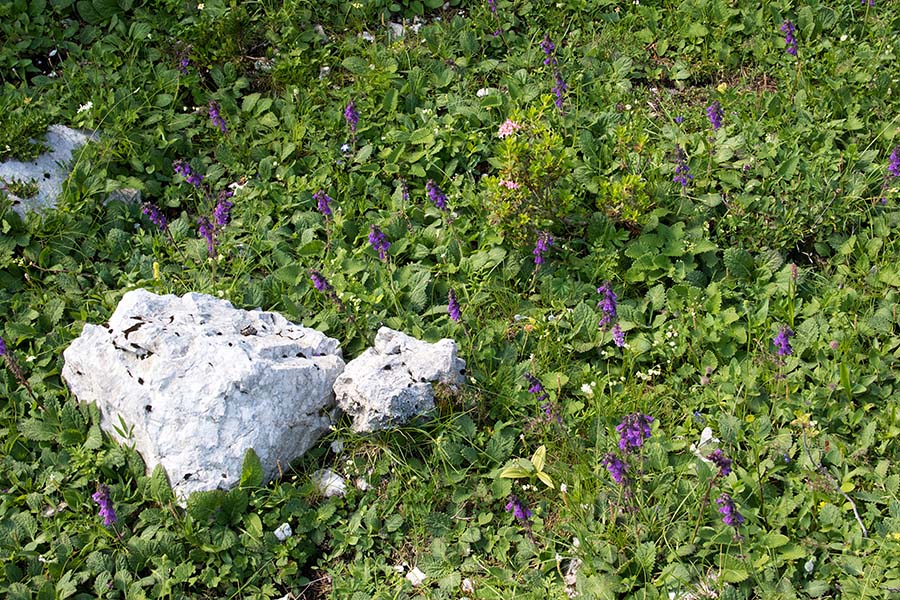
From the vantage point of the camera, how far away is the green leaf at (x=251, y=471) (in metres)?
4.61

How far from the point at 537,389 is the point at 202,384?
1.82 meters

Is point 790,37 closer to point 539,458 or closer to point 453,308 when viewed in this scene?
point 453,308

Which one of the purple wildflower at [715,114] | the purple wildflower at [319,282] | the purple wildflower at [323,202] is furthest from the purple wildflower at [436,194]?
the purple wildflower at [715,114]

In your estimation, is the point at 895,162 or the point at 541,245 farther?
the point at 895,162

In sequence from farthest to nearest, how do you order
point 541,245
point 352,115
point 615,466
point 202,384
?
point 352,115 < point 541,245 < point 202,384 < point 615,466

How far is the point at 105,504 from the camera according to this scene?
14.6 feet

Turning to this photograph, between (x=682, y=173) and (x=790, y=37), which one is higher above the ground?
(x=790, y=37)

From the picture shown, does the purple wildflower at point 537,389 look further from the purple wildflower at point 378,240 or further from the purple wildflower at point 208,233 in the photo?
the purple wildflower at point 208,233

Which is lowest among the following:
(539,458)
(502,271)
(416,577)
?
(416,577)

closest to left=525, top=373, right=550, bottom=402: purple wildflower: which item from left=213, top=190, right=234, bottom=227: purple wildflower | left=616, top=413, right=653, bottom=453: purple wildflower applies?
left=616, top=413, right=653, bottom=453: purple wildflower

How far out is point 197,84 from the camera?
7102 millimetres

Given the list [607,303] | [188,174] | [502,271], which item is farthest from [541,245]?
[188,174]

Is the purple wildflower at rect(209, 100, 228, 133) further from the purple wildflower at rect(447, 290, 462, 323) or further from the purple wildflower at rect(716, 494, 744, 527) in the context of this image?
the purple wildflower at rect(716, 494, 744, 527)

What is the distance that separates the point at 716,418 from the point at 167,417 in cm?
298
